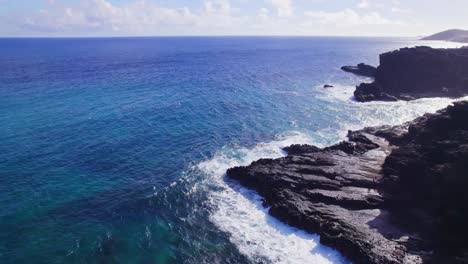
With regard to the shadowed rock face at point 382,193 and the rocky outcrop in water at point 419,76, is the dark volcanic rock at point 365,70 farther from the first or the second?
the shadowed rock face at point 382,193

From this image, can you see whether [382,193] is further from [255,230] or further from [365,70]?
[365,70]

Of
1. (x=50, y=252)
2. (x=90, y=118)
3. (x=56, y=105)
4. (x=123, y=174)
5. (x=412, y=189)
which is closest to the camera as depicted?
(x=50, y=252)

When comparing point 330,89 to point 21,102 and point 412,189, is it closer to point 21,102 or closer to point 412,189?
point 412,189

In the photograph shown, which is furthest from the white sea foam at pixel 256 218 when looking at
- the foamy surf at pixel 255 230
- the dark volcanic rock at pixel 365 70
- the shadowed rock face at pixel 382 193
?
the dark volcanic rock at pixel 365 70

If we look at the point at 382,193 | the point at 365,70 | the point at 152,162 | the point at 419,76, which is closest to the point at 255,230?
the point at 382,193

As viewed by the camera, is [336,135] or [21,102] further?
[21,102]

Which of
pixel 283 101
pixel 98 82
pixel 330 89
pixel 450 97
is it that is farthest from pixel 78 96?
pixel 450 97

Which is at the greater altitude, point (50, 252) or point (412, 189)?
point (412, 189)

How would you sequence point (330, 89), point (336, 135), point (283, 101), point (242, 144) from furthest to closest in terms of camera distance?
point (330, 89) < point (283, 101) < point (336, 135) < point (242, 144)
